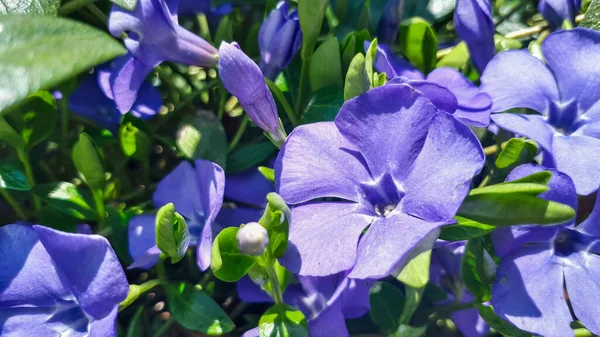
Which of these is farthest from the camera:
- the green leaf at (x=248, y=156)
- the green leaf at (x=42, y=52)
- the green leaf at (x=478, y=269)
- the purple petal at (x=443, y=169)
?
the green leaf at (x=248, y=156)

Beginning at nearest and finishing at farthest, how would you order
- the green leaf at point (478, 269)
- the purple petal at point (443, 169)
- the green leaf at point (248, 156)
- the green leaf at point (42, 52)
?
the green leaf at point (42, 52) → the purple petal at point (443, 169) → the green leaf at point (478, 269) → the green leaf at point (248, 156)

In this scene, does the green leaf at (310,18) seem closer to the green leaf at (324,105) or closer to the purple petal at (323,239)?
the green leaf at (324,105)

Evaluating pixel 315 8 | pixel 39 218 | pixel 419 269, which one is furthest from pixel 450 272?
pixel 39 218

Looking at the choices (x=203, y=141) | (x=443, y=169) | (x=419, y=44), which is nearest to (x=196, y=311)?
(x=203, y=141)

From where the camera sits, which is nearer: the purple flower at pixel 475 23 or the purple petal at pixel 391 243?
the purple petal at pixel 391 243

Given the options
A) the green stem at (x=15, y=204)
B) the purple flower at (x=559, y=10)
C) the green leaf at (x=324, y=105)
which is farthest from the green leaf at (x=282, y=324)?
the purple flower at (x=559, y=10)

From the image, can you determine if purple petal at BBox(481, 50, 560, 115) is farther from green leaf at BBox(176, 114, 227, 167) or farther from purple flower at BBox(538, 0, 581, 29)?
green leaf at BBox(176, 114, 227, 167)
